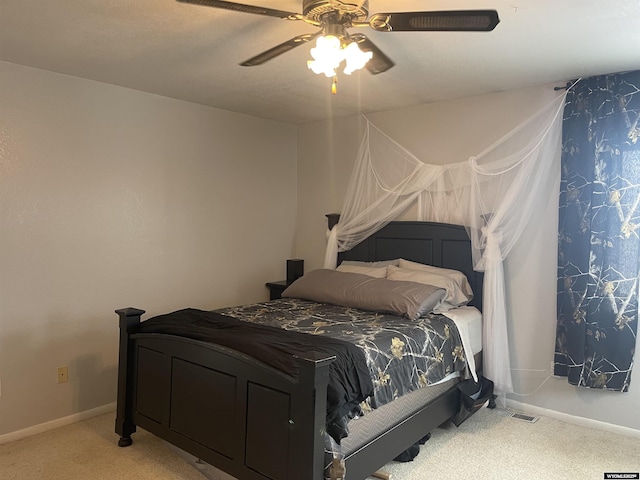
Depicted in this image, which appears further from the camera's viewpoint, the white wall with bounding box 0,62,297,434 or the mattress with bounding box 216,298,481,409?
the white wall with bounding box 0,62,297,434

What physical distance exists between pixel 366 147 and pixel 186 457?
9.70 ft

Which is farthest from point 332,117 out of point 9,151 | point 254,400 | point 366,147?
point 254,400

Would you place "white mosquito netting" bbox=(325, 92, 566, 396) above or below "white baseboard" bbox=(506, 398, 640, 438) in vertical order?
above

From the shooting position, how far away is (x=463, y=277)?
3832 millimetres

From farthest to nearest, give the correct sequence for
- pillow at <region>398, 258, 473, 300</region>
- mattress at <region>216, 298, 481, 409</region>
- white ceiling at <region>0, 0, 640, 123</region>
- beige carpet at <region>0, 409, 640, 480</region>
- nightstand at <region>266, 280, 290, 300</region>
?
nightstand at <region>266, 280, 290, 300</region> < pillow at <region>398, 258, 473, 300</region> < beige carpet at <region>0, 409, 640, 480</region> < mattress at <region>216, 298, 481, 409</region> < white ceiling at <region>0, 0, 640, 123</region>

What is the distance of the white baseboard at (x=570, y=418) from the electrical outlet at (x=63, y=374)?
132 inches

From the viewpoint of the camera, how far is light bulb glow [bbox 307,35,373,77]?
2.03 metres

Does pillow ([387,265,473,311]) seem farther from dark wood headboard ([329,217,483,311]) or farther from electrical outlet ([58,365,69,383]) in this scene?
electrical outlet ([58,365,69,383])

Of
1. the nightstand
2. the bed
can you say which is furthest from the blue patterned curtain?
the nightstand

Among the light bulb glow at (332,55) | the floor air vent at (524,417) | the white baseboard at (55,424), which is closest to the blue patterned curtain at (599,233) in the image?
the floor air vent at (524,417)

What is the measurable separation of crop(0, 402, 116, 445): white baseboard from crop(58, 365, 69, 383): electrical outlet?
269 millimetres

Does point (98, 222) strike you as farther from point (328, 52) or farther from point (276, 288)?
point (328, 52)

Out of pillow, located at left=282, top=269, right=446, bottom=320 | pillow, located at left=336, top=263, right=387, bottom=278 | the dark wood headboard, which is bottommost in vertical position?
pillow, located at left=282, top=269, right=446, bottom=320

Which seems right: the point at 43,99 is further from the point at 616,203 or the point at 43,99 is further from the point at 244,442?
the point at 616,203
